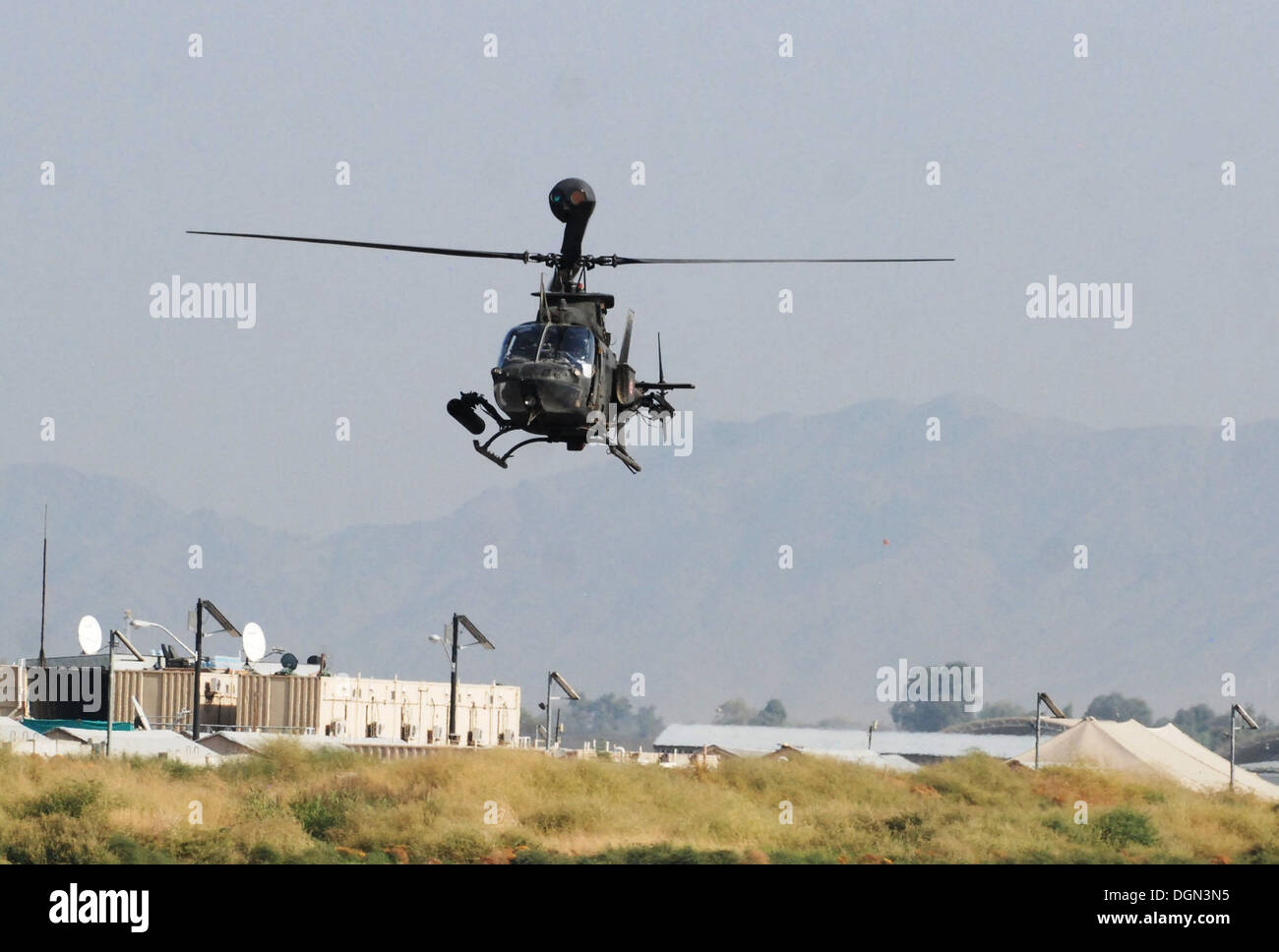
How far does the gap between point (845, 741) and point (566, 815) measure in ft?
330

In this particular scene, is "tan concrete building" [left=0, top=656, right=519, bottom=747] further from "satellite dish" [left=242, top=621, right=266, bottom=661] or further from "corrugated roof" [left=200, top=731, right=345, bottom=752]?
"satellite dish" [left=242, top=621, right=266, bottom=661]

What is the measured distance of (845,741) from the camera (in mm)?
155375

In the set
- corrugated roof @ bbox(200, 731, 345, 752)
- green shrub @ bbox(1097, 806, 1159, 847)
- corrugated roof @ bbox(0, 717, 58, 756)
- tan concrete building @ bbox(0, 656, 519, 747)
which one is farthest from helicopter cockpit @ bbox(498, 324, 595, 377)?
tan concrete building @ bbox(0, 656, 519, 747)

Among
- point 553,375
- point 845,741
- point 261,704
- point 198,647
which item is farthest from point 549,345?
point 845,741

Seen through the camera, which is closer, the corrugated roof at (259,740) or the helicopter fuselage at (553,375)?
the helicopter fuselage at (553,375)

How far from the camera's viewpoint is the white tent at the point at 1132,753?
3686 inches

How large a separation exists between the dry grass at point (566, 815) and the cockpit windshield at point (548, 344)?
19389 mm

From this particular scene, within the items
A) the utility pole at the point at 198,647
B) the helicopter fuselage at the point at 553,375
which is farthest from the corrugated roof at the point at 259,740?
the helicopter fuselage at the point at 553,375

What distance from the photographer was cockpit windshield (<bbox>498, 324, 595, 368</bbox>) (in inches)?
1352

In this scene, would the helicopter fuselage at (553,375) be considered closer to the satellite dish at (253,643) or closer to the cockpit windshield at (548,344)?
the cockpit windshield at (548,344)

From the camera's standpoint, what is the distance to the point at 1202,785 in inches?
3393

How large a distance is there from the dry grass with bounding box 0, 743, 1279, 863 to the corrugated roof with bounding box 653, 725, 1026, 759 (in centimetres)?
5692
